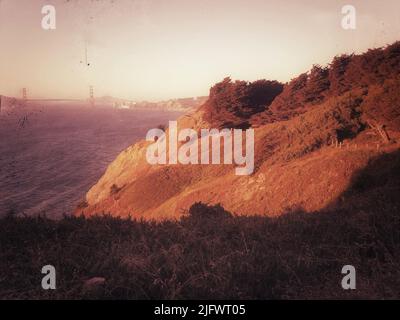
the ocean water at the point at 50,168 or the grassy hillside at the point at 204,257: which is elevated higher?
the grassy hillside at the point at 204,257

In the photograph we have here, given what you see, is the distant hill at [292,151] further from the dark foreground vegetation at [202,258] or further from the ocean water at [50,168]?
the ocean water at [50,168]

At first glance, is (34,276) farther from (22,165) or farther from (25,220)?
(22,165)

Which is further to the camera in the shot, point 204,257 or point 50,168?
point 50,168

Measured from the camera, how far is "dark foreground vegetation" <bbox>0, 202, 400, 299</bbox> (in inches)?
233

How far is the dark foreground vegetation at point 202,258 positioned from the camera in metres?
5.91

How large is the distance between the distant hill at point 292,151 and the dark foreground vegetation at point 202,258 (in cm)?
559

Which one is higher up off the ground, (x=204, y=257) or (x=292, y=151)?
(x=292, y=151)

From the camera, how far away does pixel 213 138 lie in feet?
130

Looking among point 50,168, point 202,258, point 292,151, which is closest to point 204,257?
point 202,258

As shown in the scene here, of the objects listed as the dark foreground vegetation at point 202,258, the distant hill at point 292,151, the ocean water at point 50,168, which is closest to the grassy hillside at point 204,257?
the dark foreground vegetation at point 202,258

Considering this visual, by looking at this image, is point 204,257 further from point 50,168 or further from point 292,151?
point 50,168

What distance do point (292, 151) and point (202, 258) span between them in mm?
23738

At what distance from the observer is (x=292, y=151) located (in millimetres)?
29234
